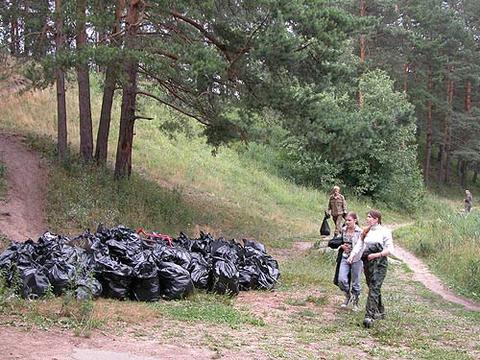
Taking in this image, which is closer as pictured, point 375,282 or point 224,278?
point 375,282

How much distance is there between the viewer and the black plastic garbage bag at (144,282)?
7.42 m

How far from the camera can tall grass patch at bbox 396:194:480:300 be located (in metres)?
11.4

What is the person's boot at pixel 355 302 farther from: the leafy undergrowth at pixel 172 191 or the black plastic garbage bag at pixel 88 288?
the leafy undergrowth at pixel 172 191

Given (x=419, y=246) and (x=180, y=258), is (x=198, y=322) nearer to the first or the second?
(x=180, y=258)

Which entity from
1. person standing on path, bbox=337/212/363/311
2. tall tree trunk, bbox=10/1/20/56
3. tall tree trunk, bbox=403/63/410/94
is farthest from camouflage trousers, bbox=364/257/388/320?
tall tree trunk, bbox=403/63/410/94

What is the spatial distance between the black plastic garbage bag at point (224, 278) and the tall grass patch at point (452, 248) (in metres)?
5.01

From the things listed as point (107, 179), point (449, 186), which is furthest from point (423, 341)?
point (449, 186)

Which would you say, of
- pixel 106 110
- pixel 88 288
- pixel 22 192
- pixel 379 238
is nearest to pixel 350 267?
pixel 379 238

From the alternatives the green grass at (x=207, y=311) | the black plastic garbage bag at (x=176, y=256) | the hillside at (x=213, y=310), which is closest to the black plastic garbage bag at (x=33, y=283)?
the hillside at (x=213, y=310)

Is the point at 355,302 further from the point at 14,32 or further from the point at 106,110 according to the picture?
the point at 14,32

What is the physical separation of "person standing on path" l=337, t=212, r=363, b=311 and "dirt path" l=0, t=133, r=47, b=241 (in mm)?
6289

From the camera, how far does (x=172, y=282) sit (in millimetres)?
7691

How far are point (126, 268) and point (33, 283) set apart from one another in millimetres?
1172

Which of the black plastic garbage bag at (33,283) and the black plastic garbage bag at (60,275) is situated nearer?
the black plastic garbage bag at (33,283)
